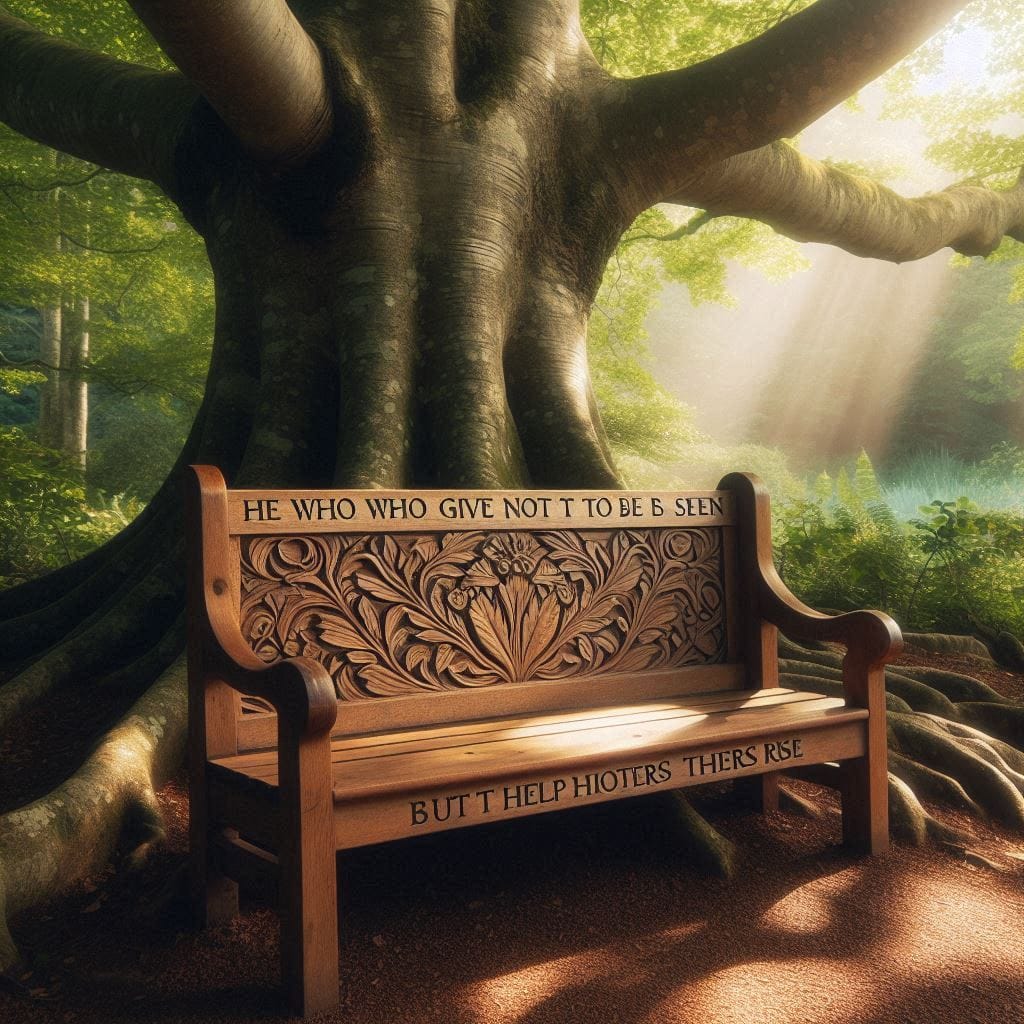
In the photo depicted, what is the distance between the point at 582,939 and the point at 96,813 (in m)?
1.44

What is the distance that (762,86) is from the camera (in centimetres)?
435

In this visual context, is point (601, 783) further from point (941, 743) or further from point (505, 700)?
point (941, 743)

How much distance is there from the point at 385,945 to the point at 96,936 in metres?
0.74

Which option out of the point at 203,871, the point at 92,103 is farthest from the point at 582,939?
the point at 92,103

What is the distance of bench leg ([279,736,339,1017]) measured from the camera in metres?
2.13

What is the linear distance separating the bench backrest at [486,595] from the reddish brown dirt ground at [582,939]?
50 centimetres

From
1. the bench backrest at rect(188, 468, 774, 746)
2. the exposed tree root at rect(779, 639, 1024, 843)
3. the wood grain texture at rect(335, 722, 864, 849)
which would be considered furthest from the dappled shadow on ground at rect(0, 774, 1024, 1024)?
the bench backrest at rect(188, 468, 774, 746)

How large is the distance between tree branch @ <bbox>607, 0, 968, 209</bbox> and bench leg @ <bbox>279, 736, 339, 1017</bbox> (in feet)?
11.7

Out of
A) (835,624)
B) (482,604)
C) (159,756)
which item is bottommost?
(159,756)

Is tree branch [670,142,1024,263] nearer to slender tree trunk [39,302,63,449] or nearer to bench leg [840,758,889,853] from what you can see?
bench leg [840,758,889,853]

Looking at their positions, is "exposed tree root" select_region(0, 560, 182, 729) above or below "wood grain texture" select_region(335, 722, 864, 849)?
above

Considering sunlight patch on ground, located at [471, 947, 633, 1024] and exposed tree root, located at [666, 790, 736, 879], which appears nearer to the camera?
sunlight patch on ground, located at [471, 947, 633, 1024]

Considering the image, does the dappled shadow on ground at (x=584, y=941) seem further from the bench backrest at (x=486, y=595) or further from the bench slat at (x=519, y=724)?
the bench backrest at (x=486, y=595)

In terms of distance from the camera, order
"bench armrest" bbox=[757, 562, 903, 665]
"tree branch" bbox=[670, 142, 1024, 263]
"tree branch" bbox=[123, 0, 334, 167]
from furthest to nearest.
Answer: "tree branch" bbox=[670, 142, 1024, 263], "bench armrest" bbox=[757, 562, 903, 665], "tree branch" bbox=[123, 0, 334, 167]
